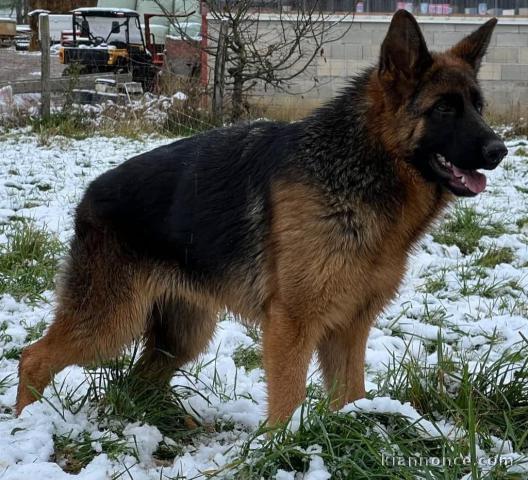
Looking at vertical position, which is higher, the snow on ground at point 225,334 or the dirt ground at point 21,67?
Answer: the dirt ground at point 21,67

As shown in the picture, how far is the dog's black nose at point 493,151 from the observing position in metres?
3.15

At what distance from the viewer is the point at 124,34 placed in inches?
859

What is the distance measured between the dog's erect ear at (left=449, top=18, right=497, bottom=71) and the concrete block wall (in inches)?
597

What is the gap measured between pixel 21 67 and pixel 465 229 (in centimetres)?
1981

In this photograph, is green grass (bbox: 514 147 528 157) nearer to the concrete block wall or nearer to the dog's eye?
the dog's eye

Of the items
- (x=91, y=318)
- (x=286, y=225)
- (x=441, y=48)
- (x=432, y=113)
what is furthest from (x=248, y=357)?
(x=441, y=48)

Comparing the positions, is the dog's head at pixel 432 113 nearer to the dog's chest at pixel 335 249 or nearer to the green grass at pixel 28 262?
the dog's chest at pixel 335 249

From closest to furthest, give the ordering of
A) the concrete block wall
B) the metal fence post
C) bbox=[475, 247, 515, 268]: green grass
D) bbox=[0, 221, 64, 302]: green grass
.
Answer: bbox=[0, 221, 64, 302]: green grass → bbox=[475, 247, 515, 268]: green grass → the metal fence post → the concrete block wall

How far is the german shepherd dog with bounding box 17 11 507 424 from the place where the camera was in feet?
10.8

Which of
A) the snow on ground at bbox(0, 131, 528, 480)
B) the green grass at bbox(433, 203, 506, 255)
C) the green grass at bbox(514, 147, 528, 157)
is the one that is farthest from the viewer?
the green grass at bbox(514, 147, 528, 157)

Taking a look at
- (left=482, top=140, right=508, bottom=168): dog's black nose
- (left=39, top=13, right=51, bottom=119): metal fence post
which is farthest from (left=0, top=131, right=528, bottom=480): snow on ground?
(left=39, top=13, right=51, bottom=119): metal fence post

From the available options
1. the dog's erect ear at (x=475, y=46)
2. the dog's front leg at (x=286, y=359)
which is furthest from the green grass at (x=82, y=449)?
the dog's erect ear at (x=475, y=46)

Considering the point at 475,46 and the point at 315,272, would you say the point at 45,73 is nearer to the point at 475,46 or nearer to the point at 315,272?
the point at 475,46

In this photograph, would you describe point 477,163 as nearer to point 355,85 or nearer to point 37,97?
point 355,85
